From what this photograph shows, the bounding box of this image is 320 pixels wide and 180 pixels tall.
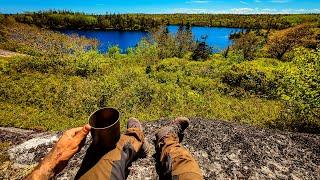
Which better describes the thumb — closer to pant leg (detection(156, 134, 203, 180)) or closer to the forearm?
the forearm

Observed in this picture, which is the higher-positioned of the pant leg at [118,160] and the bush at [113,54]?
the pant leg at [118,160]

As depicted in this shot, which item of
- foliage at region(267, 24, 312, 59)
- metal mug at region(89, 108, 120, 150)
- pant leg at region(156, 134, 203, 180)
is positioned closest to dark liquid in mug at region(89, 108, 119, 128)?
metal mug at region(89, 108, 120, 150)

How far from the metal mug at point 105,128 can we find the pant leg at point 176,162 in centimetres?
102

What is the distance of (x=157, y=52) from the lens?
45.2m

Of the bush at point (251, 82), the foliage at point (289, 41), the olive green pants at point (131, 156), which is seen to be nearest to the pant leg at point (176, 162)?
the olive green pants at point (131, 156)

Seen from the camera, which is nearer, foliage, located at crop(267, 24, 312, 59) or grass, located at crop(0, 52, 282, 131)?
grass, located at crop(0, 52, 282, 131)

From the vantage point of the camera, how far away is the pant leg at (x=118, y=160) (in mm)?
4793

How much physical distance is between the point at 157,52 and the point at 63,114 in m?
30.9

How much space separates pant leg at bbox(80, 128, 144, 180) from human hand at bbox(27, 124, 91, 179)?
0.46 metres

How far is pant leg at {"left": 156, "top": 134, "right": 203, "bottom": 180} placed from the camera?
5.06m

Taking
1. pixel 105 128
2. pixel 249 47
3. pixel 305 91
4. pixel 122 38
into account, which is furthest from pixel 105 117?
pixel 122 38

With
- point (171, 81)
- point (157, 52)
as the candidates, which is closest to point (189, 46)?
point (157, 52)

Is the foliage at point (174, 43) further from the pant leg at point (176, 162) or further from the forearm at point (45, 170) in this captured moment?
the forearm at point (45, 170)

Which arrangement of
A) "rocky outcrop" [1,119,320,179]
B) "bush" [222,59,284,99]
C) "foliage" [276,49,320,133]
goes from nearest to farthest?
1. "rocky outcrop" [1,119,320,179]
2. "foliage" [276,49,320,133]
3. "bush" [222,59,284,99]
